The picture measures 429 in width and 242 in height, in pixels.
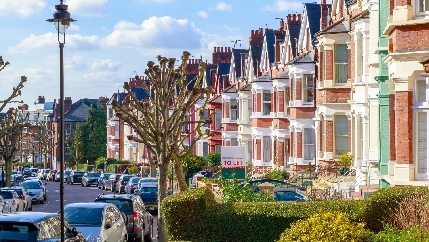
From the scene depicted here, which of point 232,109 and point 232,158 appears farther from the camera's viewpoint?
point 232,109

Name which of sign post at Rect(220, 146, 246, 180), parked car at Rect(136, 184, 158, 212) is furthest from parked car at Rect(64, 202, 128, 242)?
parked car at Rect(136, 184, 158, 212)

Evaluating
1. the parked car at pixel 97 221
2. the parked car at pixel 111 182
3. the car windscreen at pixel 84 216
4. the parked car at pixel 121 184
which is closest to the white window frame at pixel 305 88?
the parked car at pixel 121 184

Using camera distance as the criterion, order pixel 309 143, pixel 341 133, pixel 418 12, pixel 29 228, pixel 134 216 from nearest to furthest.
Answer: pixel 29 228 → pixel 418 12 → pixel 134 216 → pixel 341 133 → pixel 309 143

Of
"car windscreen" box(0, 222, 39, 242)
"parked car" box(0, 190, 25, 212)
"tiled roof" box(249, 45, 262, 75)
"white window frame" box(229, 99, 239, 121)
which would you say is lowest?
"parked car" box(0, 190, 25, 212)

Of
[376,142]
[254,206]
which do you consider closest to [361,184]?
[376,142]

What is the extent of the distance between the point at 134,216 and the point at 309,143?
2201 centimetres

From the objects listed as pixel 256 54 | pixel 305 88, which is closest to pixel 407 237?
pixel 305 88

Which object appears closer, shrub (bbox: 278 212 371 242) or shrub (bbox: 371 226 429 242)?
shrub (bbox: 371 226 429 242)

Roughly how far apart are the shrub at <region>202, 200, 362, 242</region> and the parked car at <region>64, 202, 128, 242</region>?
1.98 metres

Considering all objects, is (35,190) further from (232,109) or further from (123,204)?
(123,204)

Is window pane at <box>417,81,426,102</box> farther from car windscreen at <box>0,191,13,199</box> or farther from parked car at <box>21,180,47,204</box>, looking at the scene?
parked car at <box>21,180,47,204</box>

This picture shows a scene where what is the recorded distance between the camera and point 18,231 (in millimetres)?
16438

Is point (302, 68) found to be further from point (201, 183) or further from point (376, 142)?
point (376, 142)

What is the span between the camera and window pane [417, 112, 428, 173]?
61.7 ft
